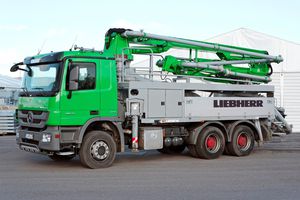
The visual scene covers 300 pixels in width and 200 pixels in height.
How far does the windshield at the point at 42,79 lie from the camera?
31.7 ft

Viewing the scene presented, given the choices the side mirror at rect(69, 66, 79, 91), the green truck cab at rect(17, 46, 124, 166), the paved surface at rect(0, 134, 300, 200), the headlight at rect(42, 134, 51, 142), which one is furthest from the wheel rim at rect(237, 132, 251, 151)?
the headlight at rect(42, 134, 51, 142)

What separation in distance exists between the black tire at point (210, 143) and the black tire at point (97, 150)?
2780mm

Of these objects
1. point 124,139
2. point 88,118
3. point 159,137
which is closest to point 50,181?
point 88,118

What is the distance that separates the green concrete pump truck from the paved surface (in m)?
0.53

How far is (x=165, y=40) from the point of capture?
11.8 meters

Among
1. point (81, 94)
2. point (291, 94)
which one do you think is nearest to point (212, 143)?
point (81, 94)

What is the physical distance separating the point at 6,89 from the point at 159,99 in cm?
1537

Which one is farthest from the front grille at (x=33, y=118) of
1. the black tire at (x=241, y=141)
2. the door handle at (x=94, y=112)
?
the black tire at (x=241, y=141)

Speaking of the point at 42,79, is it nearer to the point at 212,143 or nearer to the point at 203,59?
the point at 212,143

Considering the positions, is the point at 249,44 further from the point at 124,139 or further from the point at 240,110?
the point at 124,139

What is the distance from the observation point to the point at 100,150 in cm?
1004

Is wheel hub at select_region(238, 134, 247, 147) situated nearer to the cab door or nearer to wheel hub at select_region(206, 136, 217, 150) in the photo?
wheel hub at select_region(206, 136, 217, 150)

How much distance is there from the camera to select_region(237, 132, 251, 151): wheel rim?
1270 centimetres

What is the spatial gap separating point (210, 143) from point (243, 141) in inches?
54.3
